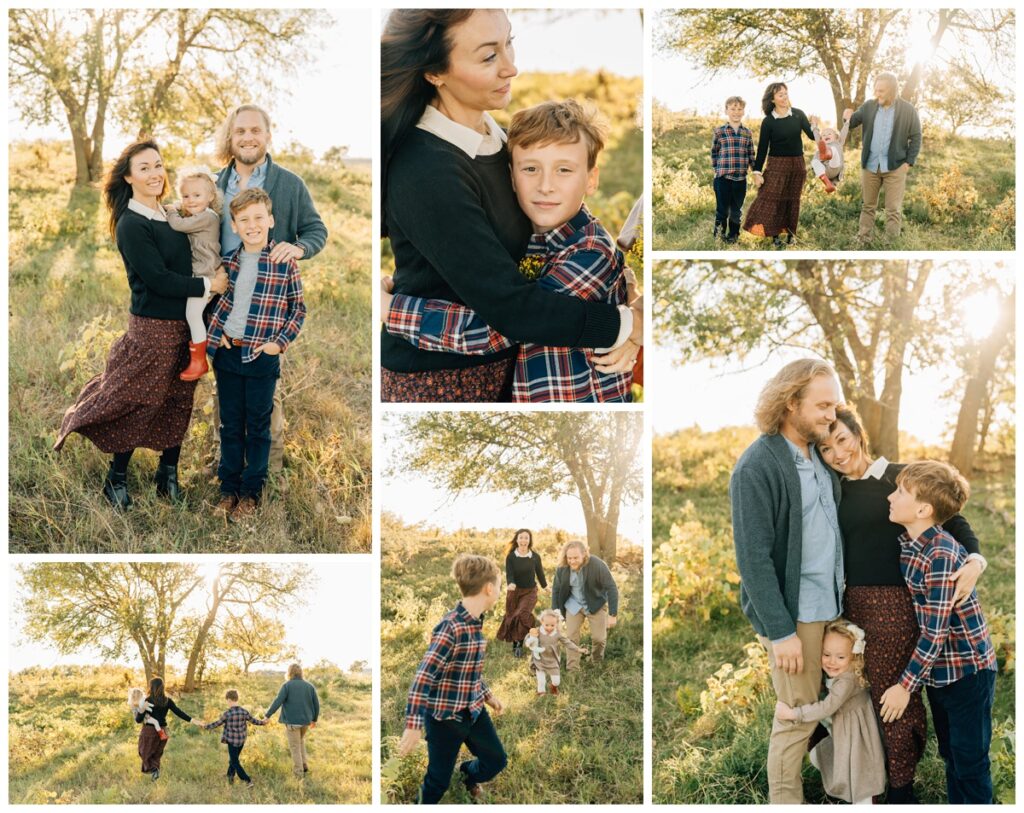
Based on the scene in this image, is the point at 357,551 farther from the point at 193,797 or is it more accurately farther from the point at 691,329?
the point at 691,329

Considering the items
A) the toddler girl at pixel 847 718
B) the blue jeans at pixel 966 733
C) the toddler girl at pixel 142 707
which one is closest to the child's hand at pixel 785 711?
the toddler girl at pixel 847 718

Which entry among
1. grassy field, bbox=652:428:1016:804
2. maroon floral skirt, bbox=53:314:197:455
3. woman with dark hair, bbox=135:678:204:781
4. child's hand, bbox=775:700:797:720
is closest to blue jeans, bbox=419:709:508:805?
grassy field, bbox=652:428:1016:804

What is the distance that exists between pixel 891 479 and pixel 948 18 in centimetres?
175

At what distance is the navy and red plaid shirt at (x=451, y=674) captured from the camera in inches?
149

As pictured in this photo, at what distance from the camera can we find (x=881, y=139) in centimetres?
393

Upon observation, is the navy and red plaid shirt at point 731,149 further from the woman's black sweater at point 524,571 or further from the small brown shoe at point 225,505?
the small brown shoe at point 225,505

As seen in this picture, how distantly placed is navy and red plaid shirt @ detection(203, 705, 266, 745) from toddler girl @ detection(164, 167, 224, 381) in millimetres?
1384

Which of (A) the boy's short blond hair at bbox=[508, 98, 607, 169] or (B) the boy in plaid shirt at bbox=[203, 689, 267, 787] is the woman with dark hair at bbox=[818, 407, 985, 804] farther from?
(B) the boy in plaid shirt at bbox=[203, 689, 267, 787]

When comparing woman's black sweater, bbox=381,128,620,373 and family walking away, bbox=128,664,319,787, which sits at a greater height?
woman's black sweater, bbox=381,128,620,373

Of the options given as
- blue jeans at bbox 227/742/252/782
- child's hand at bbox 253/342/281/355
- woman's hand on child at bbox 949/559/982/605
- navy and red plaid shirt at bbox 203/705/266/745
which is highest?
child's hand at bbox 253/342/281/355

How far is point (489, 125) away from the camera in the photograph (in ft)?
11.7

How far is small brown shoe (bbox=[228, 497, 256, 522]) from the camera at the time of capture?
13.0ft

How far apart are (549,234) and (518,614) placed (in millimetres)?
1407

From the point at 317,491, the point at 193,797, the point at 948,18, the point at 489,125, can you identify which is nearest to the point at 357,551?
the point at 317,491
